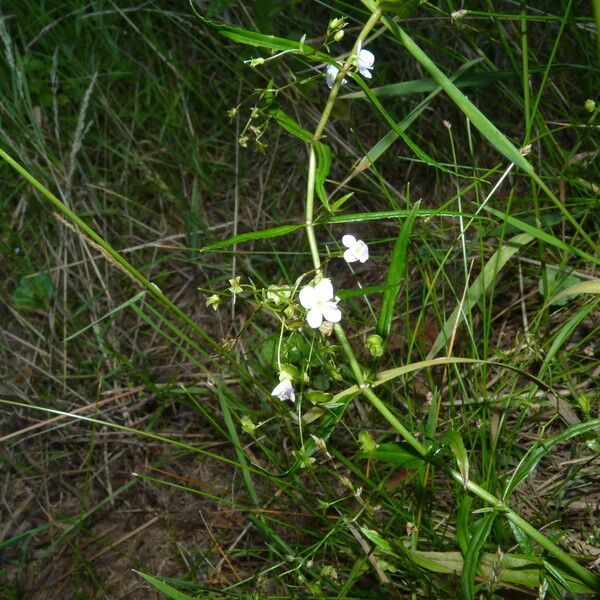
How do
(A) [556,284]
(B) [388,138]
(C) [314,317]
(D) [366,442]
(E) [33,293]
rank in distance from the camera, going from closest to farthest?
(C) [314,317] → (D) [366,442] → (B) [388,138] → (A) [556,284] → (E) [33,293]

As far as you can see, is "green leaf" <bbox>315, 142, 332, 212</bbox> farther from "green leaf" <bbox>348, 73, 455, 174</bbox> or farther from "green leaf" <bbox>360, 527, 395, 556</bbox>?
"green leaf" <bbox>360, 527, 395, 556</bbox>

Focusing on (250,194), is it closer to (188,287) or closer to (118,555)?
(188,287)

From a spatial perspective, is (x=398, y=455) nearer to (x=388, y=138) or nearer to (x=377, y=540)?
(x=377, y=540)

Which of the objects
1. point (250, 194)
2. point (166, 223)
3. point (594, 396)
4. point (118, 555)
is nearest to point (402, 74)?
point (250, 194)

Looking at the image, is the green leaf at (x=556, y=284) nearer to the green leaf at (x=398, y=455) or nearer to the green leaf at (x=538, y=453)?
the green leaf at (x=538, y=453)

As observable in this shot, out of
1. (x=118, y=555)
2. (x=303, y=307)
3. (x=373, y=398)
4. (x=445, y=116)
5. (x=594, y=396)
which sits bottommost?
(x=118, y=555)

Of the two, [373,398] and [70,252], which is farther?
[70,252]

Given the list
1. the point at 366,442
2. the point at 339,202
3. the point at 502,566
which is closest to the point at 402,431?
the point at 366,442

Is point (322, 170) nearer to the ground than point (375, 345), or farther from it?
farther from it
